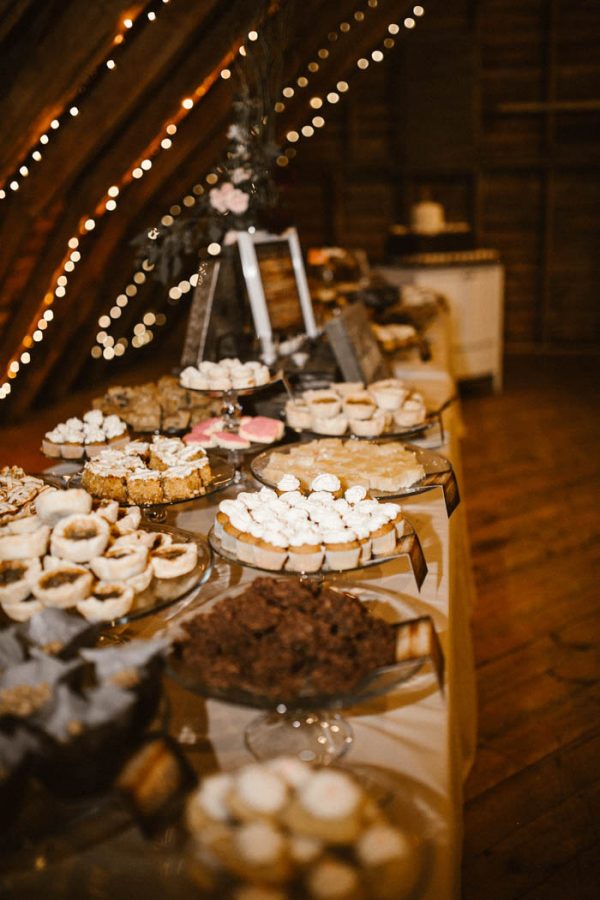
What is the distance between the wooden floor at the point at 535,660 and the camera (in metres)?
1.92

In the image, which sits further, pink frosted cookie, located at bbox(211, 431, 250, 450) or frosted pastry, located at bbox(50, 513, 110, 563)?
pink frosted cookie, located at bbox(211, 431, 250, 450)

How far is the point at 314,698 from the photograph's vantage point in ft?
3.34

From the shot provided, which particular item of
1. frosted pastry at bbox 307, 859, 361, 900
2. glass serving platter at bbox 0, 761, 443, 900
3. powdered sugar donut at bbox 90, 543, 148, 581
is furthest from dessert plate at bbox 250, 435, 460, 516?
frosted pastry at bbox 307, 859, 361, 900

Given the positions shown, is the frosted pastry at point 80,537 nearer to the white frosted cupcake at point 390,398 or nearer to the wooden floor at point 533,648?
the wooden floor at point 533,648

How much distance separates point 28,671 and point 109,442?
1.24m

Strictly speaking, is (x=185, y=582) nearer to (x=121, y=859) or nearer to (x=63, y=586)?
(x=63, y=586)

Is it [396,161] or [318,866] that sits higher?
[396,161]

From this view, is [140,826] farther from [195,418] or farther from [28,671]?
[195,418]

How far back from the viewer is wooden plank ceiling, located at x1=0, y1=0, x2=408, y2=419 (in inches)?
111

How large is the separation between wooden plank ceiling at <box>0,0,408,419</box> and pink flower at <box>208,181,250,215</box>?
69 centimetres

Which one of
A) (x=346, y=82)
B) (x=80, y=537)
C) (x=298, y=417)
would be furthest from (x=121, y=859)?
(x=346, y=82)

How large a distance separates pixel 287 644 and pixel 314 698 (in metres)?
0.13

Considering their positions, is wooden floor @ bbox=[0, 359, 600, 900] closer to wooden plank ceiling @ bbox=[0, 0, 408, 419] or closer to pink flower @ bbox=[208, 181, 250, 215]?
wooden plank ceiling @ bbox=[0, 0, 408, 419]

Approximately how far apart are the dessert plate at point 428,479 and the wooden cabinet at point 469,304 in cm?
411
